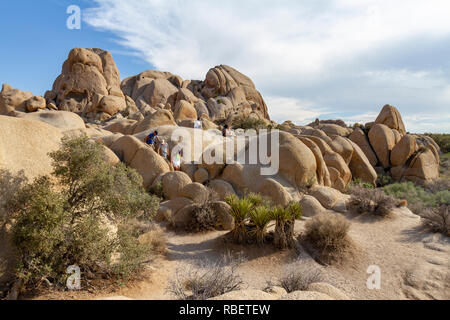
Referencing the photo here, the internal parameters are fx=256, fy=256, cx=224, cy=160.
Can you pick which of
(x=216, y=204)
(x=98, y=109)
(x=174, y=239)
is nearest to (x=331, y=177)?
(x=216, y=204)

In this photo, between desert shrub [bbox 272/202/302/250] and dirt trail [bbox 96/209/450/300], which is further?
desert shrub [bbox 272/202/302/250]

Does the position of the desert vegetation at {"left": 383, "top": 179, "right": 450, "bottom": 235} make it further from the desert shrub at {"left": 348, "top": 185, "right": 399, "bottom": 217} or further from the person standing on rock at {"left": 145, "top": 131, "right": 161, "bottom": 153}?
the person standing on rock at {"left": 145, "top": 131, "right": 161, "bottom": 153}

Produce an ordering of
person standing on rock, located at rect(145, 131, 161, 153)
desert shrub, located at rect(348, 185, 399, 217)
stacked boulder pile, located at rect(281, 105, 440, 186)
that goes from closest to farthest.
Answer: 1. desert shrub, located at rect(348, 185, 399, 217)
2. person standing on rock, located at rect(145, 131, 161, 153)
3. stacked boulder pile, located at rect(281, 105, 440, 186)

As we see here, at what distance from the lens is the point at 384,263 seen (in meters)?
7.43

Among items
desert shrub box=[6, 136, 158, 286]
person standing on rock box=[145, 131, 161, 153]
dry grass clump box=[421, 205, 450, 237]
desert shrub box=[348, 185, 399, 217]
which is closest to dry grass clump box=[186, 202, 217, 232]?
desert shrub box=[6, 136, 158, 286]

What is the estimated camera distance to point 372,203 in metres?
11.1

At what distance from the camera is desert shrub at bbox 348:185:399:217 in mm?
10570

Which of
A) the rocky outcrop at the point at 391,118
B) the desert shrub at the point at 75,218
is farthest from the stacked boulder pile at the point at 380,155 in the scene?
the desert shrub at the point at 75,218

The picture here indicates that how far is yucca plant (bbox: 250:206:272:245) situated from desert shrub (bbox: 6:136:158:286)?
3.41 m

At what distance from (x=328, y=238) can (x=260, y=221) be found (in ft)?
6.96

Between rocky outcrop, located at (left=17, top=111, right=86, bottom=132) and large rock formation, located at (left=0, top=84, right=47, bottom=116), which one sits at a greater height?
large rock formation, located at (left=0, top=84, right=47, bottom=116)

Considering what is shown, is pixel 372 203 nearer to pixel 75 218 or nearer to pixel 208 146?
pixel 208 146
